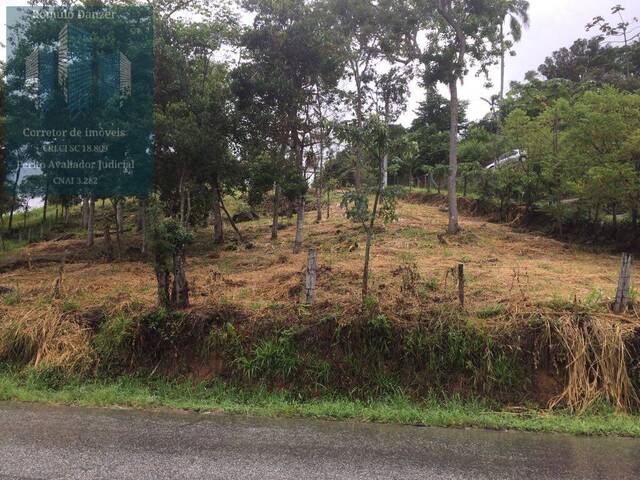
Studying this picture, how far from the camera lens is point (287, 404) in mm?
5094

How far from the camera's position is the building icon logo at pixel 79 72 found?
11.5 m

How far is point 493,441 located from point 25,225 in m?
27.9

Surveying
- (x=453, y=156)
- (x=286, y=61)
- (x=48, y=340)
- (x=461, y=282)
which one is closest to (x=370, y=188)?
(x=461, y=282)

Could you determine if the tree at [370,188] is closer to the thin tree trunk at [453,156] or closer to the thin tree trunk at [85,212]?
the thin tree trunk at [453,156]

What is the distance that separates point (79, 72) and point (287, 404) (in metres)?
10.6

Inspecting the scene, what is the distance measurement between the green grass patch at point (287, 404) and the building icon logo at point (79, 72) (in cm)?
804

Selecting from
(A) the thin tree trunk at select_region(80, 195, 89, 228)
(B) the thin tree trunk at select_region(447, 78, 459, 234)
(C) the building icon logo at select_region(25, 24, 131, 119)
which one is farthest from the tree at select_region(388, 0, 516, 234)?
(A) the thin tree trunk at select_region(80, 195, 89, 228)

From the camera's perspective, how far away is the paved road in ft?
11.6

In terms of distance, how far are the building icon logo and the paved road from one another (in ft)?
30.2

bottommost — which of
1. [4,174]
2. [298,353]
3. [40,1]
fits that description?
[298,353]

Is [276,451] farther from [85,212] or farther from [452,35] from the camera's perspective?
[85,212]

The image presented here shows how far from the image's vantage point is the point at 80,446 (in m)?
3.93

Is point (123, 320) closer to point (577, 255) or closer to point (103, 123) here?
point (103, 123)

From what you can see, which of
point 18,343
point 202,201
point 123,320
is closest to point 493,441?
point 123,320
